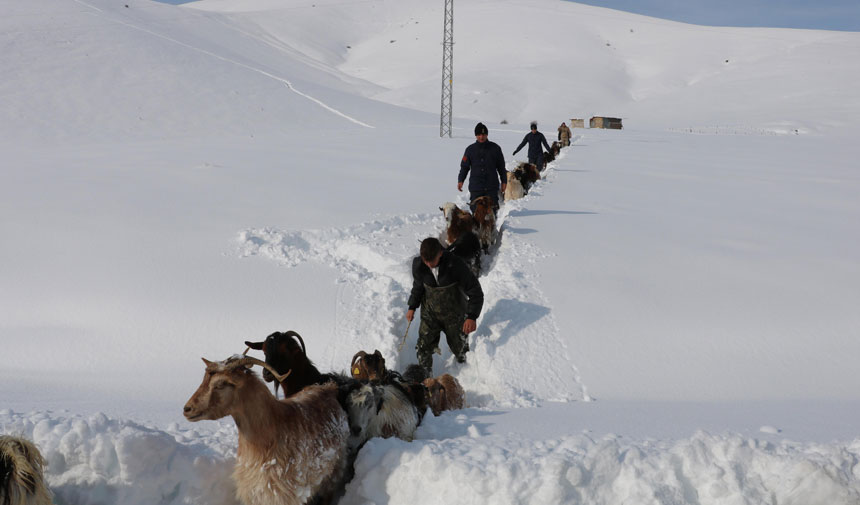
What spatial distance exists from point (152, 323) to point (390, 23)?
94401 millimetres

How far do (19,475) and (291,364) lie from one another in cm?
145

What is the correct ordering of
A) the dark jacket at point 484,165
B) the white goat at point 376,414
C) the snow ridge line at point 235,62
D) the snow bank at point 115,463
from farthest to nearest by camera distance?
the snow ridge line at point 235,62 < the dark jacket at point 484,165 < the white goat at point 376,414 < the snow bank at point 115,463

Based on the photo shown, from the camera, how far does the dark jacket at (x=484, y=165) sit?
27.6 feet

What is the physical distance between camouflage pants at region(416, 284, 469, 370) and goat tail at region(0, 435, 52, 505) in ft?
10.5

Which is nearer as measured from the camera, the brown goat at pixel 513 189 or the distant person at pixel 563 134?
the brown goat at pixel 513 189

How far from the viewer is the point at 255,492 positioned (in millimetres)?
2820

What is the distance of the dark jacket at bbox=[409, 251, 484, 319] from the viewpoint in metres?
5.12

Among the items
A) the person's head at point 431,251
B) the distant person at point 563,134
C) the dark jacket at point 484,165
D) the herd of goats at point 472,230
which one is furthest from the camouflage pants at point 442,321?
the distant person at point 563,134

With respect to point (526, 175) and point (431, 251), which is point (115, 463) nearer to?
point (431, 251)

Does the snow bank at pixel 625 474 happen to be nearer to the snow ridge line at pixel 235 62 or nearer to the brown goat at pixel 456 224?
the brown goat at pixel 456 224

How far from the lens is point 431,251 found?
16.3 feet

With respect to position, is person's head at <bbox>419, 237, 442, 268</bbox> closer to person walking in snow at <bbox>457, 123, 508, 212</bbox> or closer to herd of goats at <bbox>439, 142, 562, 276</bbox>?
herd of goats at <bbox>439, 142, 562, 276</bbox>

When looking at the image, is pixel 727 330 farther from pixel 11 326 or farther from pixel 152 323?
pixel 11 326

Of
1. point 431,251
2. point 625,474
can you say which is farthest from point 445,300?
point 625,474
